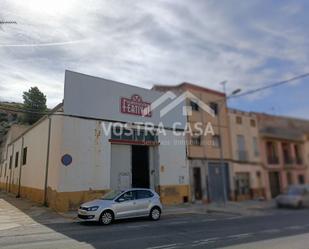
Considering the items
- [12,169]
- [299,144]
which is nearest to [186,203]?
[299,144]

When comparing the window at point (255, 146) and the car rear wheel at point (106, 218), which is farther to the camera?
the window at point (255, 146)

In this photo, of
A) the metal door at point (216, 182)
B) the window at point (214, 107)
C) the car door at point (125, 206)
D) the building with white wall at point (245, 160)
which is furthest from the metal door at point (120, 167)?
the building with white wall at point (245, 160)

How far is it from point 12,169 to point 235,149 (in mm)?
21415

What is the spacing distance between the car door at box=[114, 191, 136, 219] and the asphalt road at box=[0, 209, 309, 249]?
38 centimetres

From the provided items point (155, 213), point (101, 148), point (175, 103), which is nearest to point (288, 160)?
point (175, 103)

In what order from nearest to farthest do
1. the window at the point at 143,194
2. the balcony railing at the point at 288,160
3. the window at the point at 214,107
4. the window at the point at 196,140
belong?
the window at the point at 143,194 → the balcony railing at the point at 288,160 → the window at the point at 196,140 → the window at the point at 214,107

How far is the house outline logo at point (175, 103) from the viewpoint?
21469 mm

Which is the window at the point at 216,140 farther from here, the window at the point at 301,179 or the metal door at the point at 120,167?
the metal door at the point at 120,167

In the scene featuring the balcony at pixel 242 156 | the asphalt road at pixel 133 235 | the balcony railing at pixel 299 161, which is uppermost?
the balcony at pixel 242 156

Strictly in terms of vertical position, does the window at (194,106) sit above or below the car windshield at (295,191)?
above

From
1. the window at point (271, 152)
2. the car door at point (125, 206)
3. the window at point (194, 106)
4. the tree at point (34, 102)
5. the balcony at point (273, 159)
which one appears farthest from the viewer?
the window at point (194, 106)

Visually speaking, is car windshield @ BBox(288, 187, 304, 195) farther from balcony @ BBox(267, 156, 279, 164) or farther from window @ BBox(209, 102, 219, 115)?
window @ BBox(209, 102, 219, 115)

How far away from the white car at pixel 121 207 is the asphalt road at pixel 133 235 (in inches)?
14.9

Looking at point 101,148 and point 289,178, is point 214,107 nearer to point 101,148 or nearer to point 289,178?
point 289,178
